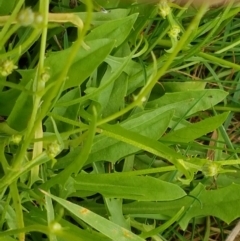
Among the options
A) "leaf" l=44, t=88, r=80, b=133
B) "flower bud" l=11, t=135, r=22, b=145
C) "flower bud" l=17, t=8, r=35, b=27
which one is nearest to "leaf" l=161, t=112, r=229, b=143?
"leaf" l=44, t=88, r=80, b=133

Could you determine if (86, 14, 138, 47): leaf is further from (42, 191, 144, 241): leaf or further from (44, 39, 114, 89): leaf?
(42, 191, 144, 241): leaf

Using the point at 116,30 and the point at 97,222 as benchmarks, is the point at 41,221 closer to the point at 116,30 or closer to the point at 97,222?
the point at 97,222

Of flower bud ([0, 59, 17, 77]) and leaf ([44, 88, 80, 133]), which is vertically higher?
flower bud ([0, 59, 17, 77])

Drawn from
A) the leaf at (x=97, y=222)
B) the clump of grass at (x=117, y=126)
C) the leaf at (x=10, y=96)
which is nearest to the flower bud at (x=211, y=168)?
the clump of grass at (x=117, y=126)

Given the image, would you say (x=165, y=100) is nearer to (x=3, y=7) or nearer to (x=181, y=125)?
(x=181, y=125)

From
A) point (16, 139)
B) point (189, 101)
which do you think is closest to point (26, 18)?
point (16, 139)

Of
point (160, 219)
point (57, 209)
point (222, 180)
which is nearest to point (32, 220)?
point (57, 209)
